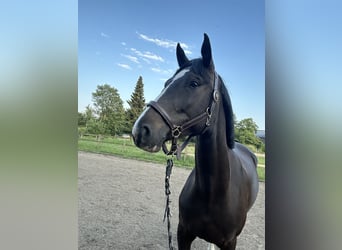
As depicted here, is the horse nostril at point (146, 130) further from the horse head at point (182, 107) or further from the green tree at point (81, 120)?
the green tree at point (81, 120)

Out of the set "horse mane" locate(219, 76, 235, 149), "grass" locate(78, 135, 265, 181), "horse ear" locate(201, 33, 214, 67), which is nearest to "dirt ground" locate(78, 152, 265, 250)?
"grass" locate(78, 135, 265, 181)

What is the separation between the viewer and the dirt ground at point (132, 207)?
1.41 m

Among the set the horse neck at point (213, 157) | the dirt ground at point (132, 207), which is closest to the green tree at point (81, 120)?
the dirt ground at point (132, 207)

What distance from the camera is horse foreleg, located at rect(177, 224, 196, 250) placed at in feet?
4.41

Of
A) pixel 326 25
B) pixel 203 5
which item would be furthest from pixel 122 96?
pixel 326 25

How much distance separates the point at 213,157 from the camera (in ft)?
3.88

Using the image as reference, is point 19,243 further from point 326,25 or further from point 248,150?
point 326,25

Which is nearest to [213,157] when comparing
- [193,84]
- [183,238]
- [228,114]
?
[228,114]

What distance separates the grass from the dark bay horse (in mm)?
78

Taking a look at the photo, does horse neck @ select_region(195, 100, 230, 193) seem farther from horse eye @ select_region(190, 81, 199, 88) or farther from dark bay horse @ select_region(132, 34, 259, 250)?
horse eye @ select_region(190, 81, 199, 88)

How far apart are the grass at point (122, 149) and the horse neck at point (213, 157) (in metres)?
0.17

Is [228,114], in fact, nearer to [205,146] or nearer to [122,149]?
[205,146]

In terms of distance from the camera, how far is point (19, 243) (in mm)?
1160

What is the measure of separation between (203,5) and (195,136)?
0.69 meters
